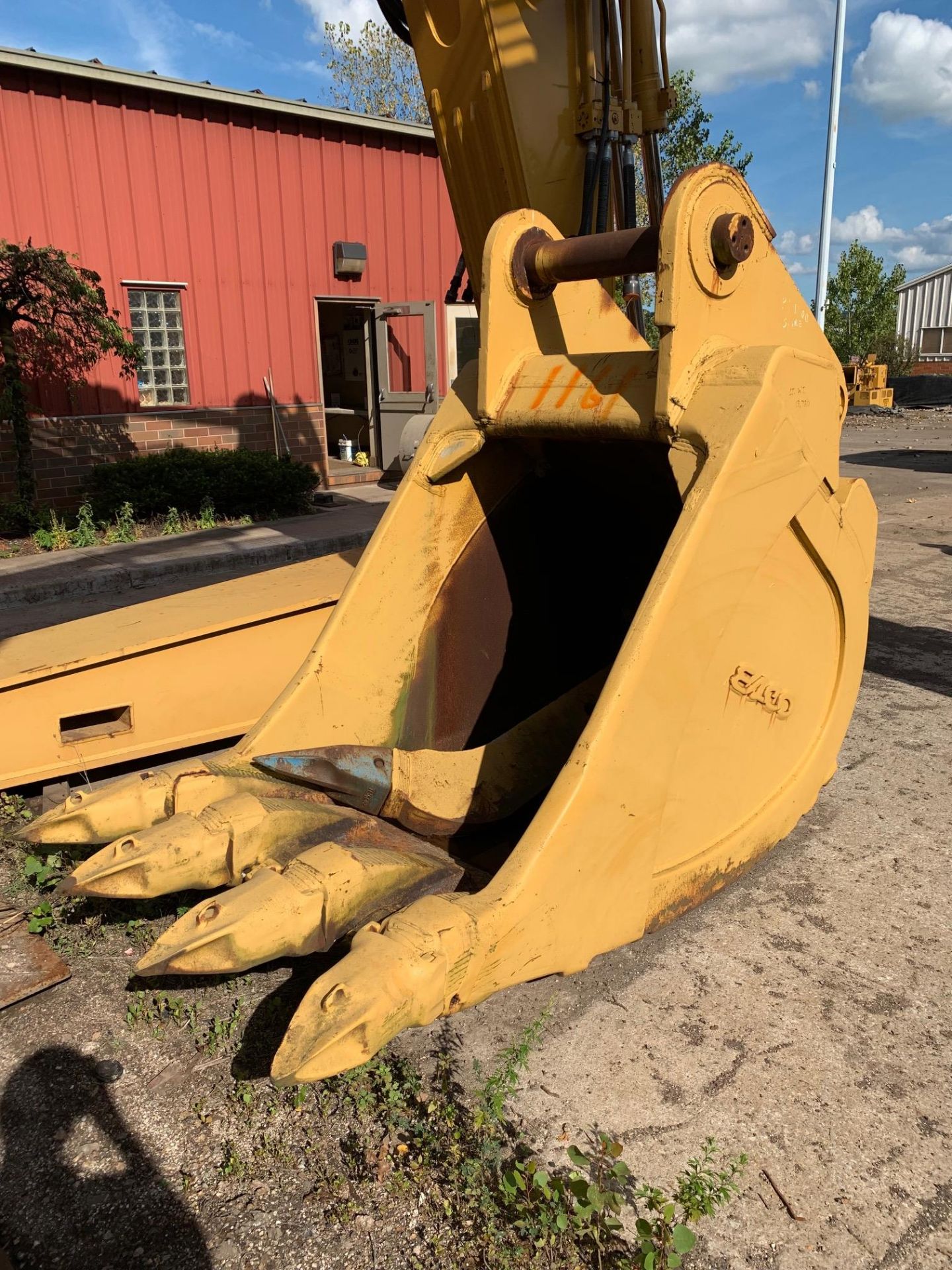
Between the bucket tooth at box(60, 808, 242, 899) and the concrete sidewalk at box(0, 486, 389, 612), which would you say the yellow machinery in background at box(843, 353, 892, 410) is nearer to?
the concrete sidewalk at box(0, 486, 389, 612)

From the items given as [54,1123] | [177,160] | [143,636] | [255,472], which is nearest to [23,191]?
[177,160]

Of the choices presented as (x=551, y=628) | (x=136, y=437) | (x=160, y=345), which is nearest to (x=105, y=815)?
(x=551, y=628)

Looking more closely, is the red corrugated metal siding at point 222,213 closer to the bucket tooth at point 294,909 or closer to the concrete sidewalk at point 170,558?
the concrete sidewalk at point 170,558

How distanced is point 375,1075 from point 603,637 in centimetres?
174

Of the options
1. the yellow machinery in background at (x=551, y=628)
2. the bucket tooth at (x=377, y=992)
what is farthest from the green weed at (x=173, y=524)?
the bucket tooth at (x=377, y=992)

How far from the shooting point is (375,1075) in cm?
227

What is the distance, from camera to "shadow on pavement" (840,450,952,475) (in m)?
15.1

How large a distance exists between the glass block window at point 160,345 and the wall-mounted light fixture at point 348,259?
7.20 ft

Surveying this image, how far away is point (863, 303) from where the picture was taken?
1494 inches

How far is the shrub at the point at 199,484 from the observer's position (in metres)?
10.0

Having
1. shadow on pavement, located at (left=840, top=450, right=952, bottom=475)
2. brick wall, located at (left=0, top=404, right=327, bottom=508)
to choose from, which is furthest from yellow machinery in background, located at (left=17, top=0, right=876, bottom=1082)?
shadow on pavement, located at (left=840, top=450, right=952, bottom=475)

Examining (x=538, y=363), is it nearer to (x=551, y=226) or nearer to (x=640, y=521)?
(x=551, y=226)

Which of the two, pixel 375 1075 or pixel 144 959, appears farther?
pixel 375 1075

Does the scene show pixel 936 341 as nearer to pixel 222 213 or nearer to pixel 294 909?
pixel 222 213
